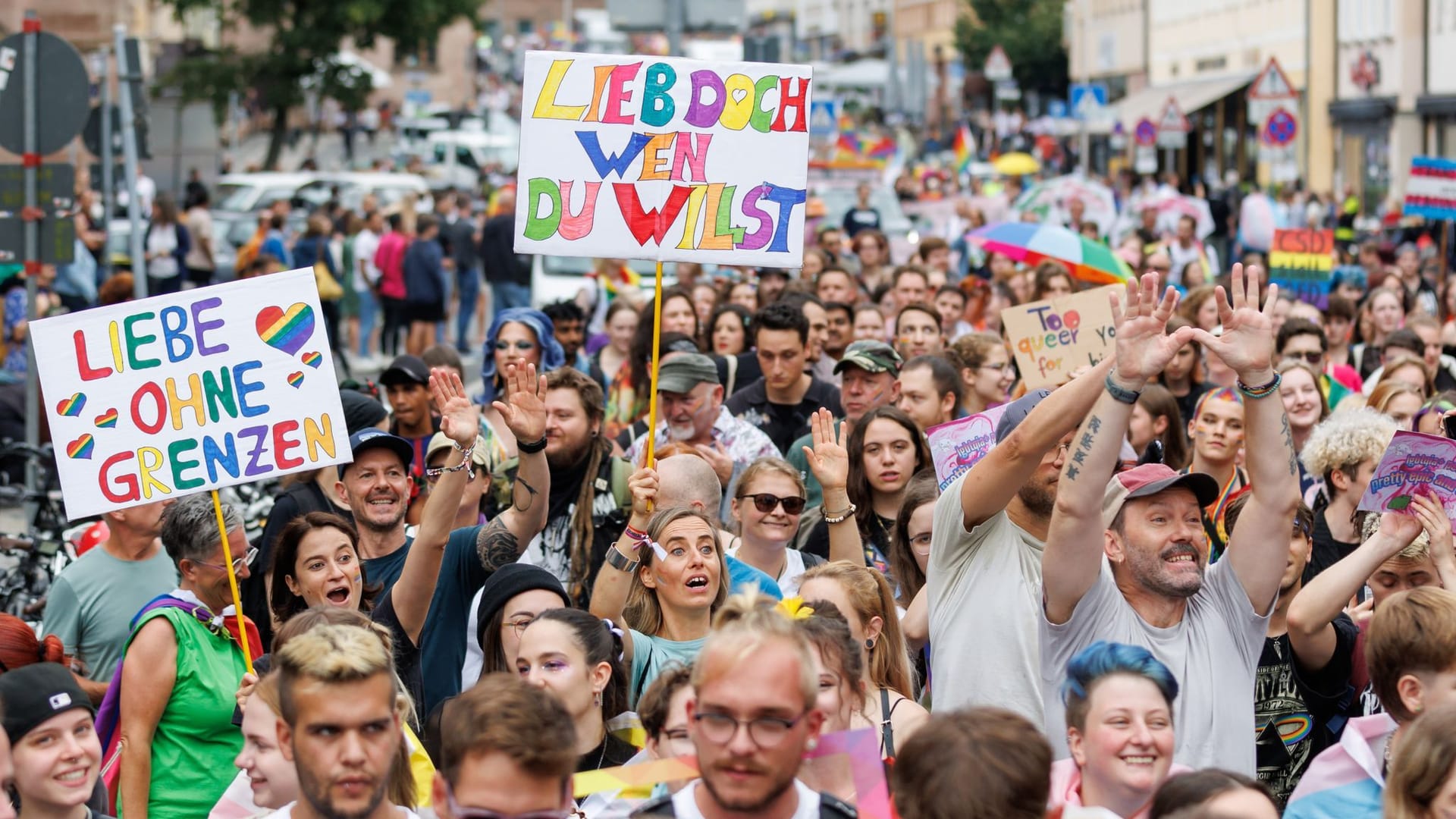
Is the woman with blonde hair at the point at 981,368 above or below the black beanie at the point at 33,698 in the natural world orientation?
above

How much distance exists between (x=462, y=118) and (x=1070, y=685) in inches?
2247

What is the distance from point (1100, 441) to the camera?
16.3ft

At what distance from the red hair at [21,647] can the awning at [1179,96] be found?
139ft

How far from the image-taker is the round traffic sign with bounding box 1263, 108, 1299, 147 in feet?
69.2

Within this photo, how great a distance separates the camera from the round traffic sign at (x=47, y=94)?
460 inches

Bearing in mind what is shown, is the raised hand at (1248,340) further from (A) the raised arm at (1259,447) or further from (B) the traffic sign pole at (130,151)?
(B) the traffic sign pole at (130,151)

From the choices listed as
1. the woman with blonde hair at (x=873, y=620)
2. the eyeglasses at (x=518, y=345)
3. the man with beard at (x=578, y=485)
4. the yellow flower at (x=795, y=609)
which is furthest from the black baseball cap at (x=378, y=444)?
the eyeglasses at (x=518, y=345)

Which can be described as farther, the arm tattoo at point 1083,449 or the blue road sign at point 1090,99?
the blue road sign at point 1090,99

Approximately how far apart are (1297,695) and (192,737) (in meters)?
3.27

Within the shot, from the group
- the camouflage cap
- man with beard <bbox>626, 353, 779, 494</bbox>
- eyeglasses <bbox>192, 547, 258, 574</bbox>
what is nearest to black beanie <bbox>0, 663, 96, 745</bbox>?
eyeglasses <bbox>192, 547, 258, 574</bbox>

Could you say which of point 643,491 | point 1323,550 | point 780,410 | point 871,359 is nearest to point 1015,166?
point 780,410

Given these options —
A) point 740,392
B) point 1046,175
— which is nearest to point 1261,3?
point 1046,175

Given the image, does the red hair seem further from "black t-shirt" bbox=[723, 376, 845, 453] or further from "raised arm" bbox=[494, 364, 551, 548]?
"black t-shirt" bbox=[723, 376, 845, 453]

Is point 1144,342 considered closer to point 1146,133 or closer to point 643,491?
point 643,491
